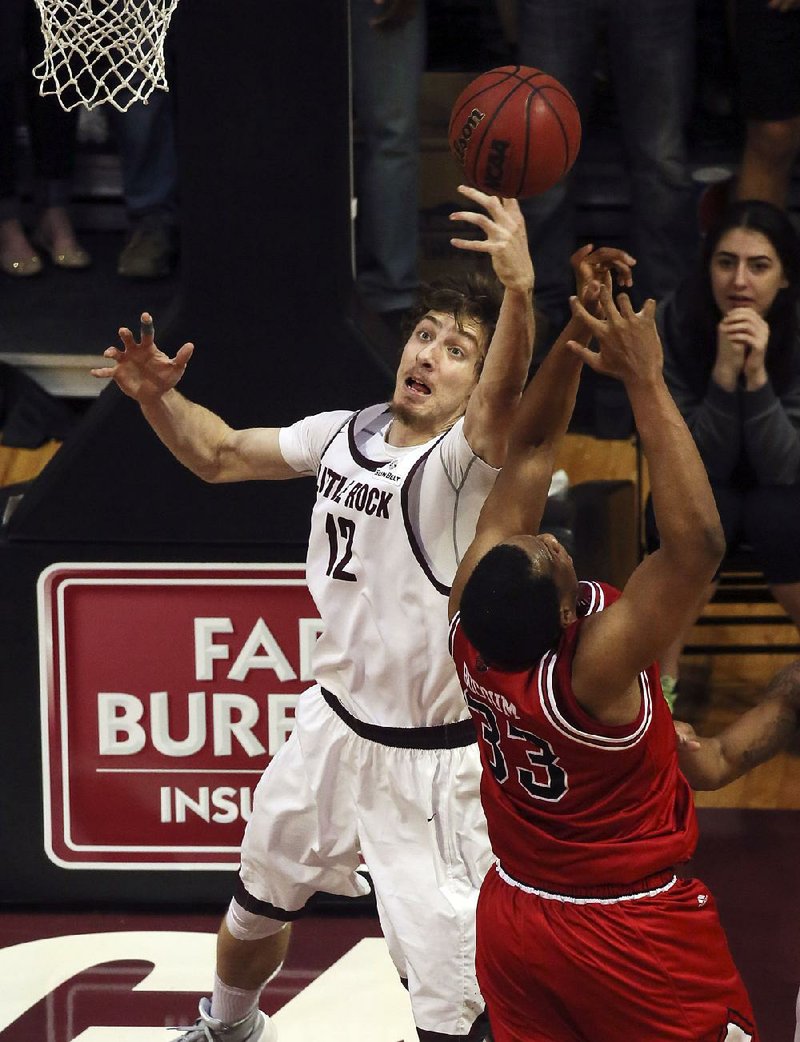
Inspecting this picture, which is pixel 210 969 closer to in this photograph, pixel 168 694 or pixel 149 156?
pixel 168 694

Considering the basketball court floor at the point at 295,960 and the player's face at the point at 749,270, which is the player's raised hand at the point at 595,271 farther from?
the player's face at the point at 749,270

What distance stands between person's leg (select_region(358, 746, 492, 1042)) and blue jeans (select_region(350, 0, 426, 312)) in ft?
9.29

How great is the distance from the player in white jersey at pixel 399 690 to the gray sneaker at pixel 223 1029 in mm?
310

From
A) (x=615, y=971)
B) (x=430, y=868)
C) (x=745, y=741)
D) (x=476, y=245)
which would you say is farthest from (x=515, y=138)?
(x=615, y=971)

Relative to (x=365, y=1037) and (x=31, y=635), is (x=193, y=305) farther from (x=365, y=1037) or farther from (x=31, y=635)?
(x=365, y=1037)

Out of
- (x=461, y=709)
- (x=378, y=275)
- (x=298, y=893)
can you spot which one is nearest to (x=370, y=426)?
(x=461, y=709)

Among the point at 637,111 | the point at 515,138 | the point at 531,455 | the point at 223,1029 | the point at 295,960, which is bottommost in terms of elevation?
the point at 295,960

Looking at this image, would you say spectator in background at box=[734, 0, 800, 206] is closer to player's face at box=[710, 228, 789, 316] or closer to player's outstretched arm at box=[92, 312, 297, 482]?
player's face at box=[710, 228, 789, 316]

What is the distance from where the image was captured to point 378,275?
6.80 metres

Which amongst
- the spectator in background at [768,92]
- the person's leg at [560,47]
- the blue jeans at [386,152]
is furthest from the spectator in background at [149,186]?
the spectator in background at [768,92]

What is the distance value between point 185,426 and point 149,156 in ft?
10.3

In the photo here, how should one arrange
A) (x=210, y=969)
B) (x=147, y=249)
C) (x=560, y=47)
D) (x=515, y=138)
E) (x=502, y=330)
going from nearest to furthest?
(x=502, y=330), (x=515, y=138), (x=210, y=969), (x=560, y=47), (x=147, y=249)

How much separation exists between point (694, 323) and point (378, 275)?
1558 mm

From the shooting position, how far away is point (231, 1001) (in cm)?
413
